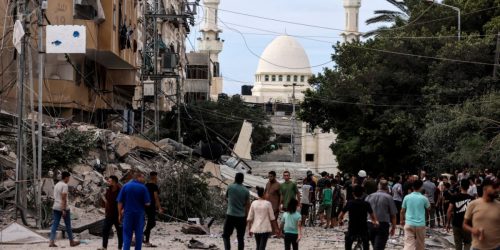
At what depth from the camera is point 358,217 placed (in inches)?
568

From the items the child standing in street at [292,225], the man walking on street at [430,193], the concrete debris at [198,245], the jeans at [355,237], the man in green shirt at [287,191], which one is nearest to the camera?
the child standing in street at [292,225]

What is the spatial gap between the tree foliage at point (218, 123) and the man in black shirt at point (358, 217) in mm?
37157

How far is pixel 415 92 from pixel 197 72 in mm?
41347

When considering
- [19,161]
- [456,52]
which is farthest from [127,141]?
[456,52]

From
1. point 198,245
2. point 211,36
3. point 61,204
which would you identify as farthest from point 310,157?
point 61,204

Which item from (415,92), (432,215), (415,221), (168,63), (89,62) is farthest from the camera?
(168,63)

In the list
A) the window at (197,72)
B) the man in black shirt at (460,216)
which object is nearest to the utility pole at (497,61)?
the man in black shirt at (460,216)

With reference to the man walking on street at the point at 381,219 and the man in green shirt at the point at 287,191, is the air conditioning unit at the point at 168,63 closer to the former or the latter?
the man in green shirt at the point at 287,191

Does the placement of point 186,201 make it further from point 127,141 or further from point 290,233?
point 290,233

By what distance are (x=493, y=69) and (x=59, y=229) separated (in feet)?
76.0

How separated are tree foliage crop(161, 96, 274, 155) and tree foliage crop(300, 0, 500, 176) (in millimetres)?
8256

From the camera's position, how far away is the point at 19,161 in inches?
747

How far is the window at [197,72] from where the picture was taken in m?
81.6

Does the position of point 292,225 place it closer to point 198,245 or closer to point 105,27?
point 198,245
